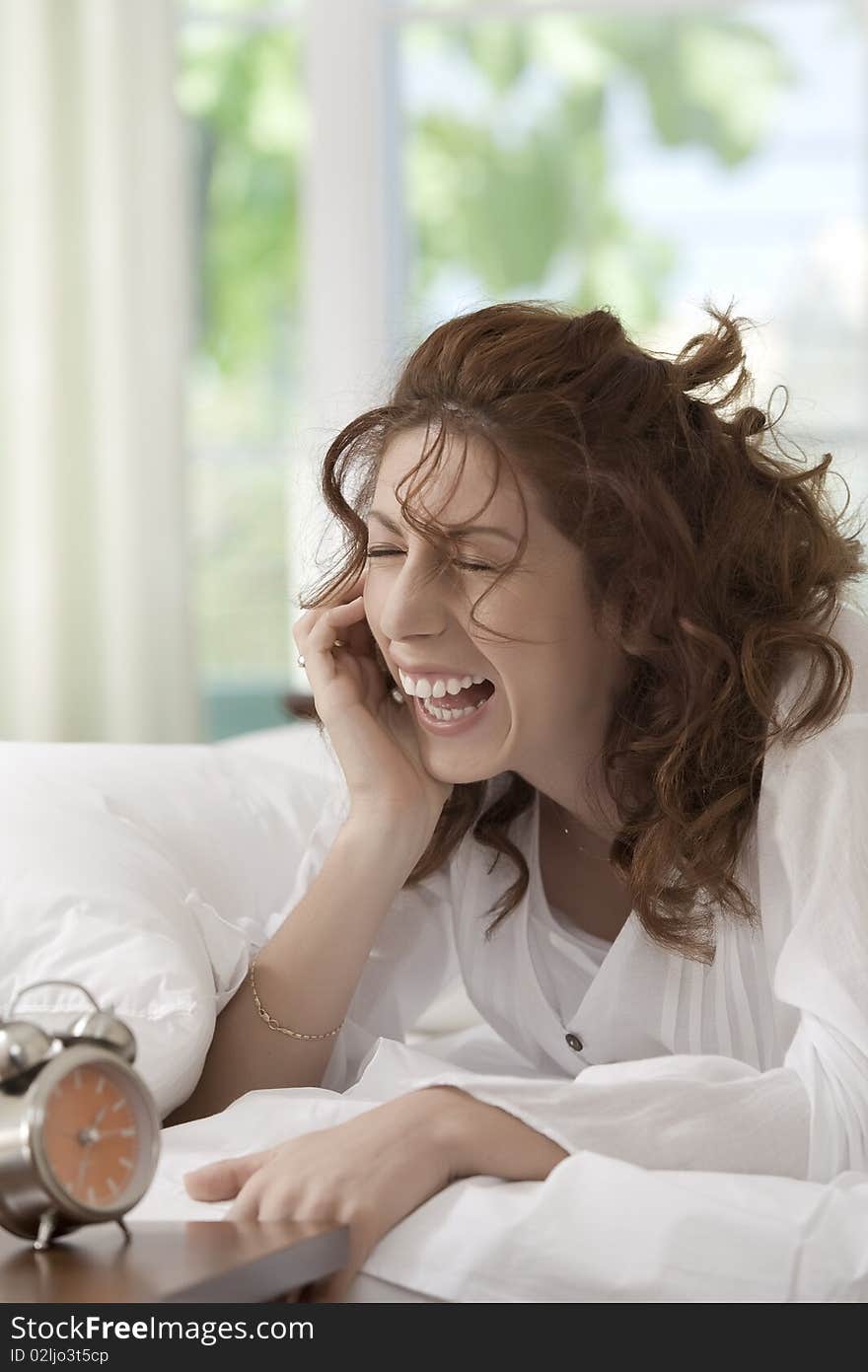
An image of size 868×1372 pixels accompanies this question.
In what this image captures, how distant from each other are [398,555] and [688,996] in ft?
1.67

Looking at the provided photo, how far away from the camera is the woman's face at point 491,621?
1.43 meters

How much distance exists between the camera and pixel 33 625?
→ 10.6 ft

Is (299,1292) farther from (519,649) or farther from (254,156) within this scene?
(254,156)

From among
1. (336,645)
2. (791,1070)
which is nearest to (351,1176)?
(791,1070)

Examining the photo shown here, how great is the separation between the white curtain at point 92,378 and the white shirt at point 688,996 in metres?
1.52

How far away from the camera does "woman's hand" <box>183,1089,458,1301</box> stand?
1.02m

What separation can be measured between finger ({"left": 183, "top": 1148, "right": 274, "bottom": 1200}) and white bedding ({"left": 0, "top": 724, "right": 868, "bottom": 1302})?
12mm

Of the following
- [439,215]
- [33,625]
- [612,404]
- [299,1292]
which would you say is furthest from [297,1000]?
[439,215]

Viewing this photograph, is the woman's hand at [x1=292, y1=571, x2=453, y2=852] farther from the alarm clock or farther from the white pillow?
the alarm clock

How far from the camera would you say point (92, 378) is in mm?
3258

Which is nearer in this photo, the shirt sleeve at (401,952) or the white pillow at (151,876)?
the white pillow at (151,876)

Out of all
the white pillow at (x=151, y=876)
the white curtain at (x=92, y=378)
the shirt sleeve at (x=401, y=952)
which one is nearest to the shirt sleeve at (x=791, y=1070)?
the white pillow at (x=151, y=876)

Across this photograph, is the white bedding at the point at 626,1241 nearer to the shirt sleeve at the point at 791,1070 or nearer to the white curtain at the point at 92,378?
the shirt sleeve at the point at 791,1070
